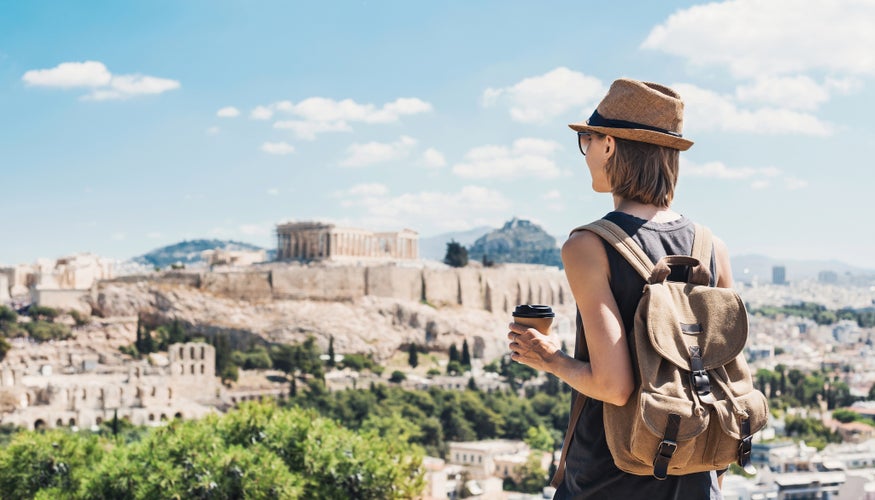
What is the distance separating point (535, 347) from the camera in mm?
1885

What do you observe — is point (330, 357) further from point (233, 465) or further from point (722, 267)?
point (722, 267)

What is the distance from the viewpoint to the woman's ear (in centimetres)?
191

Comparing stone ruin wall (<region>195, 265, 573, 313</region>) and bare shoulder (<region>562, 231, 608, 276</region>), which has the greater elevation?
bare shoulder (<region>562, 231, 608, 276</region>)

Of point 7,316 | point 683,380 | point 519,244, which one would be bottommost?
point 7,316

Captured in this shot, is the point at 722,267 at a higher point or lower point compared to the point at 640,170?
lower

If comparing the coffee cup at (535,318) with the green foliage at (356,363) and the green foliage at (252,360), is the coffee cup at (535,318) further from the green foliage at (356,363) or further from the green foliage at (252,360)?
the green foliage at (356,363)

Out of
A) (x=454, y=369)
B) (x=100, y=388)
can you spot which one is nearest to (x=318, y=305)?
(x=454, y=369)

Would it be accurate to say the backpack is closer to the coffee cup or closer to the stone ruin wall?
the coffee cup

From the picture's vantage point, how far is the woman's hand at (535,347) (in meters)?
1.87

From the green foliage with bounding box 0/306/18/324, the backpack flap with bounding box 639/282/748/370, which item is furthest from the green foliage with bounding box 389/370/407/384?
the backpack flap with bounding box 639/282/748/370

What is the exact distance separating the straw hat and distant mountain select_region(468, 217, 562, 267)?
139175 millimetres

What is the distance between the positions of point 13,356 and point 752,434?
3817cm

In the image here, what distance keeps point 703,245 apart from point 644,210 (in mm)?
136

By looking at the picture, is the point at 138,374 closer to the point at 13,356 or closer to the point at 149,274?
the point at 13,356
